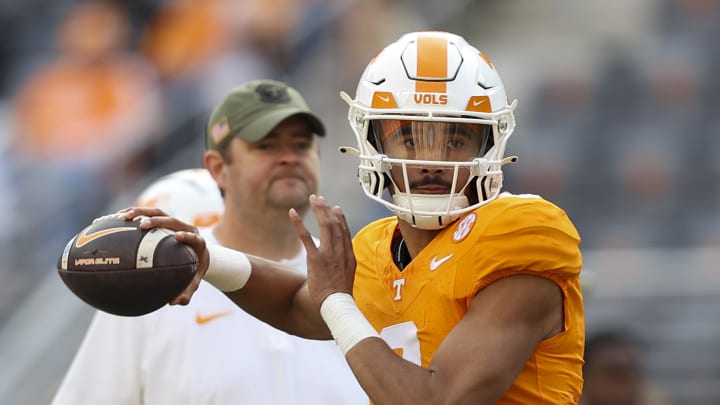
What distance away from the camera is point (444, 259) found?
2705mm

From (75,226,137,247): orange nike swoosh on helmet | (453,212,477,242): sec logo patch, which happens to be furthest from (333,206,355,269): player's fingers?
(75,226,137,247): orange nike swoosh on helmet

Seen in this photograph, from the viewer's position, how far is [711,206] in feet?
26.0

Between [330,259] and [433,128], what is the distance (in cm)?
36

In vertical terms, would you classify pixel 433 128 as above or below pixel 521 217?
above

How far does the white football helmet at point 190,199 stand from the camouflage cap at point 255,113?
0.80ft

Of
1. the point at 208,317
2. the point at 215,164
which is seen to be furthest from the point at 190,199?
the point at 208,317

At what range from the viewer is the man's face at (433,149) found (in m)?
2.76

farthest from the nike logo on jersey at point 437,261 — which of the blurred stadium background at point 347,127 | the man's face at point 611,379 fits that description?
the blurred stadium background at point 347,127

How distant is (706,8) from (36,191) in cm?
500

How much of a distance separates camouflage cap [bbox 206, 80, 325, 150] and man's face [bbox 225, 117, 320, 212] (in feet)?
0.11

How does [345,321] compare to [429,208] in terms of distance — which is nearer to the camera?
[345,321]

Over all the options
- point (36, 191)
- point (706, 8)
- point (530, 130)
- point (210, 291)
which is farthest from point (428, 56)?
point (706, 8)

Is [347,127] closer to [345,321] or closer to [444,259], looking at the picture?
[444,259]

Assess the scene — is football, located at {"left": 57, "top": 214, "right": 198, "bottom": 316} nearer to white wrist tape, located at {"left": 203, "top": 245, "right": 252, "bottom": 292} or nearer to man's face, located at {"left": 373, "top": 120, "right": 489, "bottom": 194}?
white wrist tape, located at {"left": 203, "top": 245, "right": 252, "bottom": 292}
